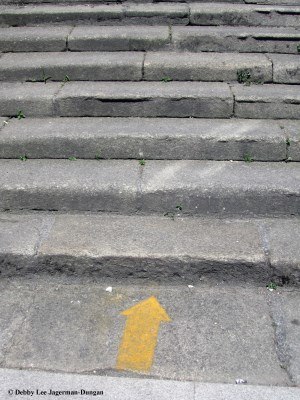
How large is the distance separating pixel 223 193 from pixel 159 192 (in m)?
0.43

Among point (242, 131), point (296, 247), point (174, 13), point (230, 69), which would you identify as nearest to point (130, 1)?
point (174, 13)

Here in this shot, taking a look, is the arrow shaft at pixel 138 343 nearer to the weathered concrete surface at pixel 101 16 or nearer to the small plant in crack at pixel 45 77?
the small plant in crack at pixel 45 77

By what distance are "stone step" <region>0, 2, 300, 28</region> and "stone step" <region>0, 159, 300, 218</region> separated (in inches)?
82.0

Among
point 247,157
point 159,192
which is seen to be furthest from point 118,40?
point 159,192

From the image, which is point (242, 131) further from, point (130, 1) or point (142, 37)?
point (130, 1)

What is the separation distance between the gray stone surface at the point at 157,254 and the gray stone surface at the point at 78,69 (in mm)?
1682

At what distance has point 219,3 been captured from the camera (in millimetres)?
4832

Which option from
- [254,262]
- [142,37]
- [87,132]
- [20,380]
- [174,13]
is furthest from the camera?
[174,13]

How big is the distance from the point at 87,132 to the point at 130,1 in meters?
2.17

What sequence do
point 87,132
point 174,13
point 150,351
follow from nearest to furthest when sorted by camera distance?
point 150,351 → point 87,132 → point 174,13

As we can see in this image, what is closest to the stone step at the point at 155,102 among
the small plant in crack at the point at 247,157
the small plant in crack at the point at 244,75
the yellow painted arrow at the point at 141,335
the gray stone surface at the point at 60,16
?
the small plant in crack at the point at 244,75

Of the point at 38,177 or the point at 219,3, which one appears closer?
the point at 38,177

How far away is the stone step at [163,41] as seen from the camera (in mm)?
4238

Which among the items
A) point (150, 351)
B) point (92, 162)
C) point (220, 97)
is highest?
point (220, 97)
